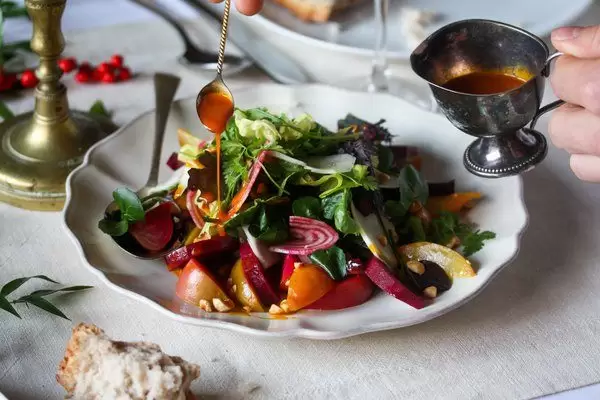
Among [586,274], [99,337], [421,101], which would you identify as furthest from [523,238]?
[99,337]

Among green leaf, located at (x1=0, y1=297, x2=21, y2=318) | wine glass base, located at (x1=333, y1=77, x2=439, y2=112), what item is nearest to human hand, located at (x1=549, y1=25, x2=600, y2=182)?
wine glass base, located at (x1=333, y1=77, x2=439, y2=112)

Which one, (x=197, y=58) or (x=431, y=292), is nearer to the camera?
(x=431, y=292)

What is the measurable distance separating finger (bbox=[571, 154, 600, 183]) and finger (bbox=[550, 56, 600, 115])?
0.16m

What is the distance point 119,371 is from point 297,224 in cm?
56

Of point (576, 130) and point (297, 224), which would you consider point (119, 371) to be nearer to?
point (297, 224)

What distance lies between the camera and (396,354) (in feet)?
5.46

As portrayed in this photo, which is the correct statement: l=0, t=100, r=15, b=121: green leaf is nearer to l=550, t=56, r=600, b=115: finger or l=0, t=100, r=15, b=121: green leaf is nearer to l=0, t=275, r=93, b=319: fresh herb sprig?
l=0, t=275, r=93, b=319: fresh herb sprig

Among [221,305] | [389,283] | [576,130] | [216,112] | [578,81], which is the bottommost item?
[221,305]

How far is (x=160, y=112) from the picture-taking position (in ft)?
7.38

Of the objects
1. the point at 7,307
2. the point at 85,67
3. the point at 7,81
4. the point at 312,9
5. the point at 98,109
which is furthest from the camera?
the point at 312,9

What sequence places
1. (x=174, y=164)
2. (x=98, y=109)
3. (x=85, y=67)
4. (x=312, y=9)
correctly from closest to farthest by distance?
(x=174, y=164)
(x=98, y=109)
(x=85, y=67)
(x=312, y=9)

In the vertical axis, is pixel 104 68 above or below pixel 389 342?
below

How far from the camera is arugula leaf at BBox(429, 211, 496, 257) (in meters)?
1.83

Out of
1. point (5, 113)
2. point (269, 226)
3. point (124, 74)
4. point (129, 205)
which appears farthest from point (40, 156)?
point (269, 226)
